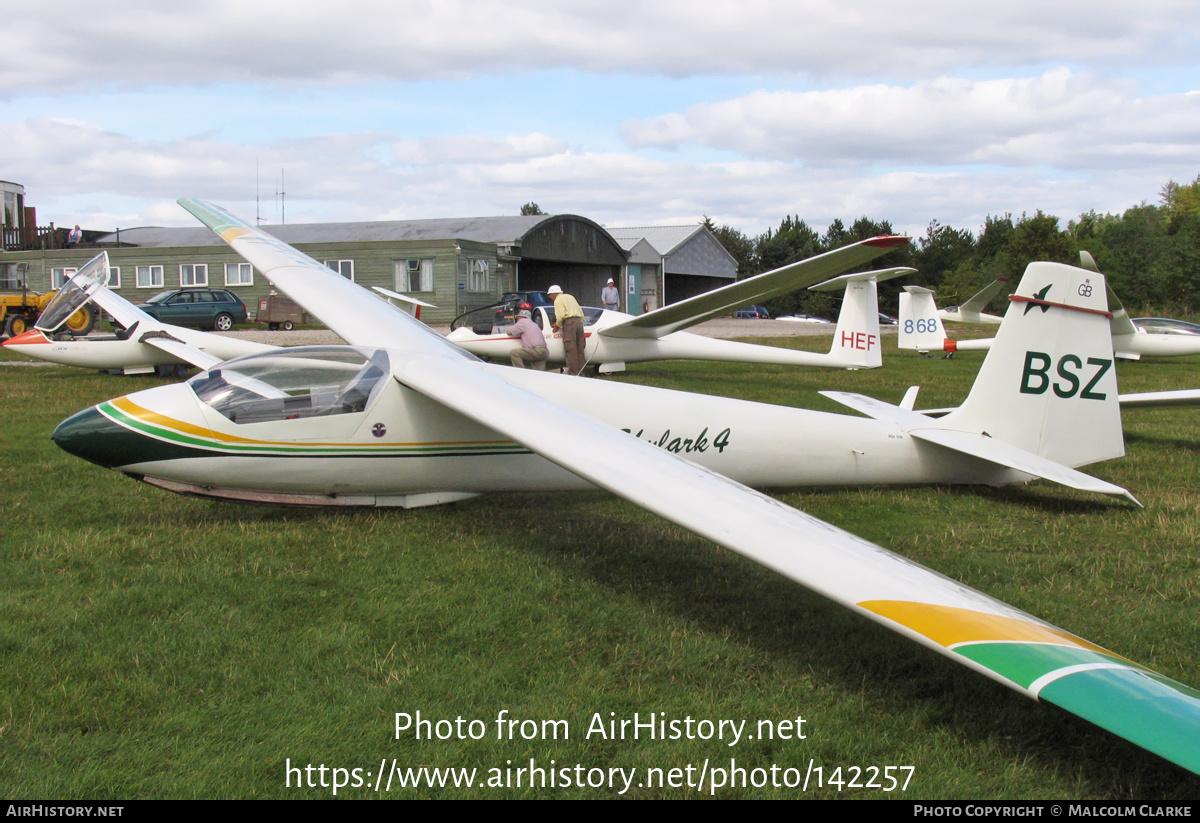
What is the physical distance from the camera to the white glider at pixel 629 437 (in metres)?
3.76

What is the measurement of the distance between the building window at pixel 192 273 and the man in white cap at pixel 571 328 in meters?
31.5

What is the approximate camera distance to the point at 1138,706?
8.82ft

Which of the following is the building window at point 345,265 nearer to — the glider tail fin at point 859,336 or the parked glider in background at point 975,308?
the parked glider in background at point 975,308

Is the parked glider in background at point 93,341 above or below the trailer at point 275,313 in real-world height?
below

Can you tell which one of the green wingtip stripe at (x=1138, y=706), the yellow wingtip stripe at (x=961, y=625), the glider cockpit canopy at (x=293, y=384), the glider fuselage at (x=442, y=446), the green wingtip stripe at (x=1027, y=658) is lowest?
the green wingtip stripe at (x=1138, y=706)

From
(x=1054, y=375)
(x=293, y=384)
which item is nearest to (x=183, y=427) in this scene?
(x=293, y=384)

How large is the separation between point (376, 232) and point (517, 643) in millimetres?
45784

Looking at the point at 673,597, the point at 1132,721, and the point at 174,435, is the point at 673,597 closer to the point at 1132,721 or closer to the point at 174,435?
the point at 1132,721

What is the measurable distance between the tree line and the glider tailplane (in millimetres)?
Answer: 38925

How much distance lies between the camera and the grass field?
3.32m

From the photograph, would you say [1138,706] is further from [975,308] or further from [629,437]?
[975,308]

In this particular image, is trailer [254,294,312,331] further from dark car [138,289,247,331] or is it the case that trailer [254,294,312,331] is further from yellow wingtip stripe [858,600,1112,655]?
yellow wingtip stripe [858,600,1112,655]

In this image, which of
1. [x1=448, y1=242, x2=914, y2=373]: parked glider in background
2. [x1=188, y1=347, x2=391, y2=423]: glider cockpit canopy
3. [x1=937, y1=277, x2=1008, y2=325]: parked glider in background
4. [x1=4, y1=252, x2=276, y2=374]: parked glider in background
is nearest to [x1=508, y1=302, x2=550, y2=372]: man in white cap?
[x1=448, y1=242, x2=914, y2=373]: parked glider in background

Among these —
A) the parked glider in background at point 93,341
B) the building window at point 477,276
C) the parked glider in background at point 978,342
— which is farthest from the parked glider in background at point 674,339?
the building window at point 477,276
